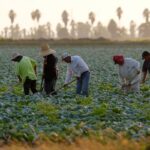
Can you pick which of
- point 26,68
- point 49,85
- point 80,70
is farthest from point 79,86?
point 26,68

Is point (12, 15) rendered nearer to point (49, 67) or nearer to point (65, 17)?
point (65, 17)

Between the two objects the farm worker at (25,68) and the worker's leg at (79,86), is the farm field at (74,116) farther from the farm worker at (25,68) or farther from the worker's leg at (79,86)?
the farm worker at (25,68)

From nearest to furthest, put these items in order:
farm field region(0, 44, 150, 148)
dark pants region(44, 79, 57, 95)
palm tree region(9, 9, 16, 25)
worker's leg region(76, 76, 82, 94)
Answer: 1. farm field region(0, 44, 150, 148)
2. dark pants region(44, 79, 57, 95)
3. worker's leg region(76, 76, 82, 94)
4. palm tree region(9, 9, 16, 25)

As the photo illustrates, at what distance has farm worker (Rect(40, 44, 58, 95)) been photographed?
769 inches

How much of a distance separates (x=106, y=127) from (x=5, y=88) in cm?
1085

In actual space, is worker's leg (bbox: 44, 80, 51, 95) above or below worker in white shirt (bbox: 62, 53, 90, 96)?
below

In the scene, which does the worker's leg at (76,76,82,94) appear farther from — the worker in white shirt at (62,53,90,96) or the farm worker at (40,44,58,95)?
the farm worker at (40,44,58,95)

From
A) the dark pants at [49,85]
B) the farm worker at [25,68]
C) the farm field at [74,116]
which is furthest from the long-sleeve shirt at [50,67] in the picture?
the farm field at [74,116]

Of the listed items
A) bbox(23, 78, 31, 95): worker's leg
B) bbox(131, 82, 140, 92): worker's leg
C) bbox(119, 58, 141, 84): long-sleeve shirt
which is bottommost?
bbox(131, 82, 140, 92): worker's leg

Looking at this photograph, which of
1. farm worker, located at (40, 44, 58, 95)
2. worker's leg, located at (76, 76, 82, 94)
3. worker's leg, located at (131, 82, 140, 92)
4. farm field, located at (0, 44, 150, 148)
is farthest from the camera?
worker's leg, located at (131, 82, 140, 92)

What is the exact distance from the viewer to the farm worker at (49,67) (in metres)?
19.5

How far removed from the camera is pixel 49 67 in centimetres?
1988

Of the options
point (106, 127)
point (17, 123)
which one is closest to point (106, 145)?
point (106, 127)

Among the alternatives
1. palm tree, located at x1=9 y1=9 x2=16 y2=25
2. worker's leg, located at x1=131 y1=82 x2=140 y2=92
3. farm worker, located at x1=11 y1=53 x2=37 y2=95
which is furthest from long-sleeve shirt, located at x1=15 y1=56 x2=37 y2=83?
palm tree, located at x1=9 y1=9 x2=16 y2=25
